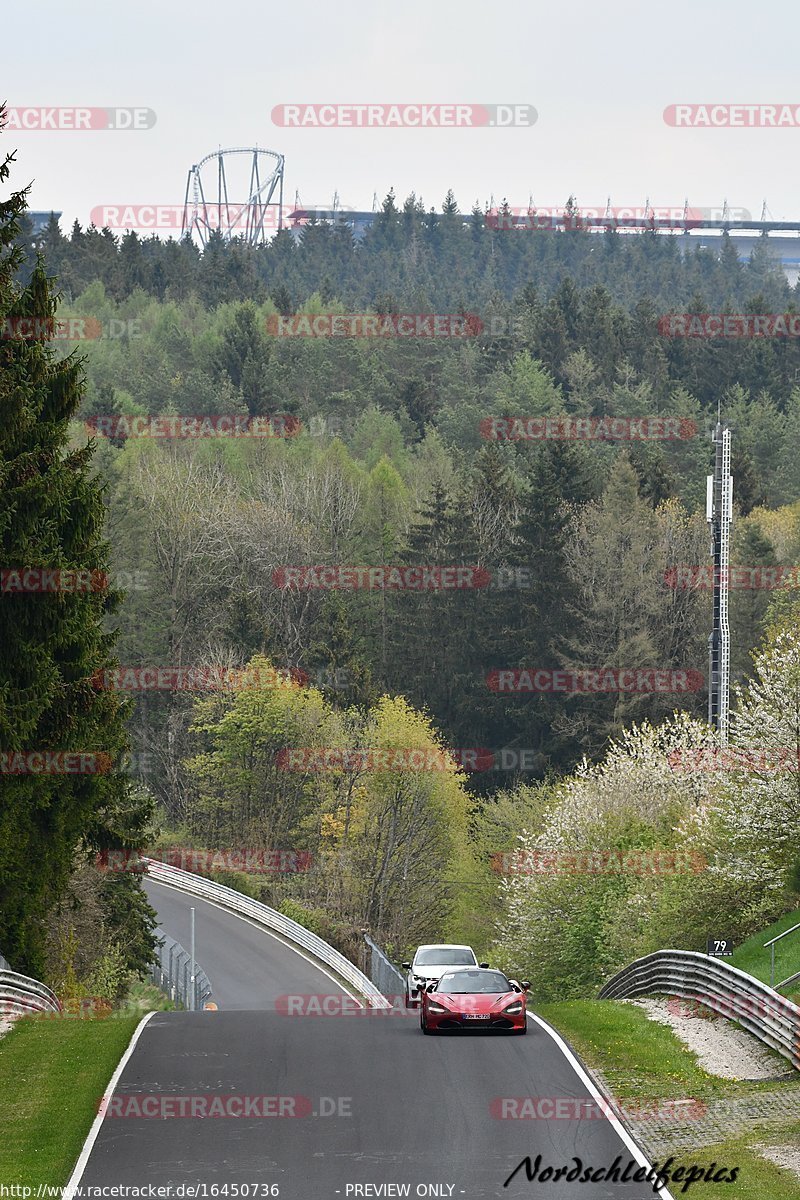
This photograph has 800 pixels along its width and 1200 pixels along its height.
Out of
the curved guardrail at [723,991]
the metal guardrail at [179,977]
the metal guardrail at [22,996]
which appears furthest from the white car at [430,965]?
the metal guardrail at [179,977]

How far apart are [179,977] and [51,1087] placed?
31835 mm

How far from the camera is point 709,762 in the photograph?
47812 mm

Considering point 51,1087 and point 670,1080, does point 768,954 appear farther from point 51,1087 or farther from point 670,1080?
point 51,1087

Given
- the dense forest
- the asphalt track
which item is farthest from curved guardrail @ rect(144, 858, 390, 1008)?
the asphalt track

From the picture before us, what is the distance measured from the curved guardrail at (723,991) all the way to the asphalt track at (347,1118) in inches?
111

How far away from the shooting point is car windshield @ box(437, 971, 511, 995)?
24875 millimetres

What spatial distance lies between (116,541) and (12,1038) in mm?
68716

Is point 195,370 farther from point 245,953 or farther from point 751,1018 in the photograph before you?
point 751,1018

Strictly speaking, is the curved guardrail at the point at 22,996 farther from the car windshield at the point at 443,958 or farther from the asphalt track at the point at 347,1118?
the car windshield at the point at 443,958

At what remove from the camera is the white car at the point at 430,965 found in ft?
99.3

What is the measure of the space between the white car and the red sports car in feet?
17.3

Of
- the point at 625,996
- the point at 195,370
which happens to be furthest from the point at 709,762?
the point at 195,370

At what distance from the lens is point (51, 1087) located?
20.2 metres

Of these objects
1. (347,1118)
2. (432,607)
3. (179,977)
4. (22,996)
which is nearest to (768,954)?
(22,996)
